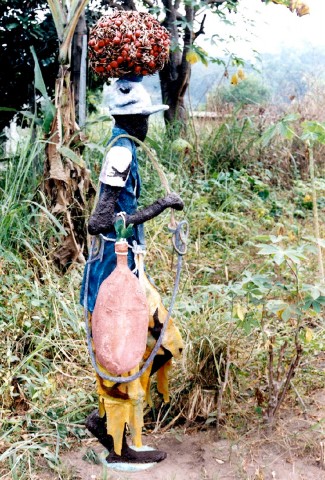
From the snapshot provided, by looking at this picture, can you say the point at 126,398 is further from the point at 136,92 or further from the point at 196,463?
the point at 136,92

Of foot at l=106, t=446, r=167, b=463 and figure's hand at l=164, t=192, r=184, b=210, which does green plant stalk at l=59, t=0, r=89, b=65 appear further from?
foot at l=106, t=446, r=167, b=463

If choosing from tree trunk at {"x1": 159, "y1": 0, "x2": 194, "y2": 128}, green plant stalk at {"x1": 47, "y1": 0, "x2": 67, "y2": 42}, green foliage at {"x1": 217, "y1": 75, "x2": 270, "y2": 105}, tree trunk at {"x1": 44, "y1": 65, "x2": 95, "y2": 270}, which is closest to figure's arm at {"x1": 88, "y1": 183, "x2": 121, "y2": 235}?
tree trunk at {"x1": 44, "y1": 65, "x2": 95, "y2": 270}

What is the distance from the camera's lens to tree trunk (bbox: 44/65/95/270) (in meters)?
4.32

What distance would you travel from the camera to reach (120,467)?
2.78 metres

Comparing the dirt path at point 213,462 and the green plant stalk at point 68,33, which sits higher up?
the green plant stalk at point 68,33

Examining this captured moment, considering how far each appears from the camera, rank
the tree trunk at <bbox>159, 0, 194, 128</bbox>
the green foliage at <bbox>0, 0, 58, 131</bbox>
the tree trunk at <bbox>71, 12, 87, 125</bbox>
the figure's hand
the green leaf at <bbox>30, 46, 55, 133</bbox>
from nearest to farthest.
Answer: the figure's hand < the green leaf at <bbox>30, 46, 55, 133</bbox> < the tree trunk at <bbox>71, 12, 87, 125</bbox> < the green foliage at <bbox>0, 0, 58, 131</bbox> < the tree trunk at <bbox>159, 0, 194, 128</bbox>

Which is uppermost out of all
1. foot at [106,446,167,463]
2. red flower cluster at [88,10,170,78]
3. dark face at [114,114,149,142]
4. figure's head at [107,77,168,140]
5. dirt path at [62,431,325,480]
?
red flower cluster at [88,10,170,78]

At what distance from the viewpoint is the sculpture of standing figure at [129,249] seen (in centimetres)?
254

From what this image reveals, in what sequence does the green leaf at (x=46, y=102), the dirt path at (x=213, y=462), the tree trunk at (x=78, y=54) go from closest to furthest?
the dirt path at (x=213, y=462) < the green leaf at (x=46, y=102) < the tree trunk at (x=78, y=54)

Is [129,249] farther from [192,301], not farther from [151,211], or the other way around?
[192,301]

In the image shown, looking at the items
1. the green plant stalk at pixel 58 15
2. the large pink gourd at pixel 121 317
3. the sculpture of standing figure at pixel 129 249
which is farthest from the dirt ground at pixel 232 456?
the green plant stalk at pixel 58 15

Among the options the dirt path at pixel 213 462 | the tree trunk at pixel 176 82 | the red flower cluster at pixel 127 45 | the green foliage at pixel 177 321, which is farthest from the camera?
the tree trunk at pixel 176 82

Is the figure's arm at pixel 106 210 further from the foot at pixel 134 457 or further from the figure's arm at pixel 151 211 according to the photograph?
the foot at pixel 134 457

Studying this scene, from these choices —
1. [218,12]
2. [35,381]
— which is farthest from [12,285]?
[218,12]
